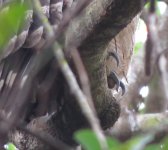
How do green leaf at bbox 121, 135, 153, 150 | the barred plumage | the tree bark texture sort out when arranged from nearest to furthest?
1. green leaf at bbox 121, 135, 153, 150
2. the tree bark texture
3. the barred plumage

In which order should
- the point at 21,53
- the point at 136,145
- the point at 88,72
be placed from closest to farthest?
the point at 136,145 → the point at 88,72 → the point at 21,53

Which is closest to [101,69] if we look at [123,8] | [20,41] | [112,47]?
[123,8]

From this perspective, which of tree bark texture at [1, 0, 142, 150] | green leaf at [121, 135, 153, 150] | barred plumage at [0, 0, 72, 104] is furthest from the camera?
barred plumage at [0, 0, 72, 104]

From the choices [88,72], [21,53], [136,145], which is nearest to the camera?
[136,145]

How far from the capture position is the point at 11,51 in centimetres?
189

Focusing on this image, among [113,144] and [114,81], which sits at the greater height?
[114,81]

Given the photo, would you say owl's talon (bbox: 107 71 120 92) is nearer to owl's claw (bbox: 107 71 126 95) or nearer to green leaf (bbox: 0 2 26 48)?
owl's claw (bbox: 107 71 126 95)

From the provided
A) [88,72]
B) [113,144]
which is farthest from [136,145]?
[88,72]

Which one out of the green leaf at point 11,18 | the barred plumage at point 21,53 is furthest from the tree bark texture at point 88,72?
the green leaf at point 11,18

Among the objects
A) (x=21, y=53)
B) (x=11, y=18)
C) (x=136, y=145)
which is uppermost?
(x=21, y=53)

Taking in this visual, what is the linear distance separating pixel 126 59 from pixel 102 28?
2.95 feet

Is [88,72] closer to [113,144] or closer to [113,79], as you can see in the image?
[113,79]

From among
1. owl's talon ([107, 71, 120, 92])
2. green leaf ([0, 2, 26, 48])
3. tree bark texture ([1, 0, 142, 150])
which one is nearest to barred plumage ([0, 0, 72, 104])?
tree bark texture ([1, 0, 142, 150])

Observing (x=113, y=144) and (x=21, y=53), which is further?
(x=21, y=53)
